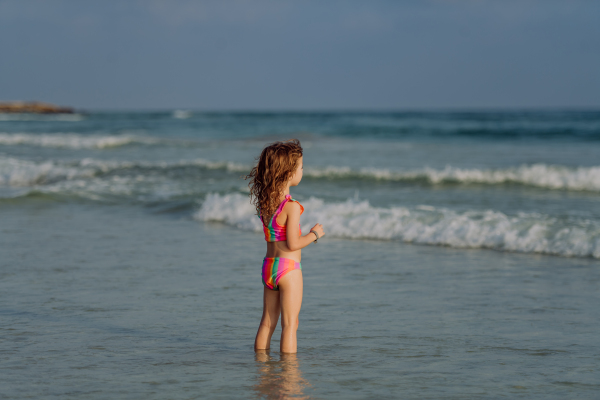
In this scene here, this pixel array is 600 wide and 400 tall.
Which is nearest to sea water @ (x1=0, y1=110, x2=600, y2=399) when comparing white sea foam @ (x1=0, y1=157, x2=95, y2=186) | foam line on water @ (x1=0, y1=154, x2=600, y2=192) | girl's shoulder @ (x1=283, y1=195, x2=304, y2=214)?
foam line on water @ (x1=0, y1=154, x2=600, y2=192)

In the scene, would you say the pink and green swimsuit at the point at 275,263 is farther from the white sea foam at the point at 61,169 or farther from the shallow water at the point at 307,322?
the white sea foam at the point at 61,169

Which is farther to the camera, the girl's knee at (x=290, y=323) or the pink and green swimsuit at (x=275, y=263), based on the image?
the girl's knee at (x=290, y=323)

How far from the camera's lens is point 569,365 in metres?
4.23

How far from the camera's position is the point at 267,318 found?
435cm

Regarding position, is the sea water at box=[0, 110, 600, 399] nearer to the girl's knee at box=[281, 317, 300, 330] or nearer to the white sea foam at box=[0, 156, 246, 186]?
the girl's knee at box=[281, 317, 300, 330]

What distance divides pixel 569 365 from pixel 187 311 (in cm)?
306

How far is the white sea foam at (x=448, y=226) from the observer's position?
841cm

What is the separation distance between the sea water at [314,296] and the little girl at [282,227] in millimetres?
424

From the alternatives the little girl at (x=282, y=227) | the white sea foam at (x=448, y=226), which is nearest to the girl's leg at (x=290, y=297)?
the little girl at (x=282, y=227)

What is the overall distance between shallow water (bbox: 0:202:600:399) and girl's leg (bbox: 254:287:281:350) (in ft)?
0.31

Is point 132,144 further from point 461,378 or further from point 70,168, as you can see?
point 461,378

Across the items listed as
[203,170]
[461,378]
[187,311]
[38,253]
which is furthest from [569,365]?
[203,170]

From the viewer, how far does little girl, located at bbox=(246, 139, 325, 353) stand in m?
3.98

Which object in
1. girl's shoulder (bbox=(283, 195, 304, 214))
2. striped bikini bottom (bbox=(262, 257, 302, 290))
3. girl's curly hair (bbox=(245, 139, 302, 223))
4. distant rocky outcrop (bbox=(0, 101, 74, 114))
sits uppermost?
distant rocky outcrop (bbox=(0, 101, 74, 114))
